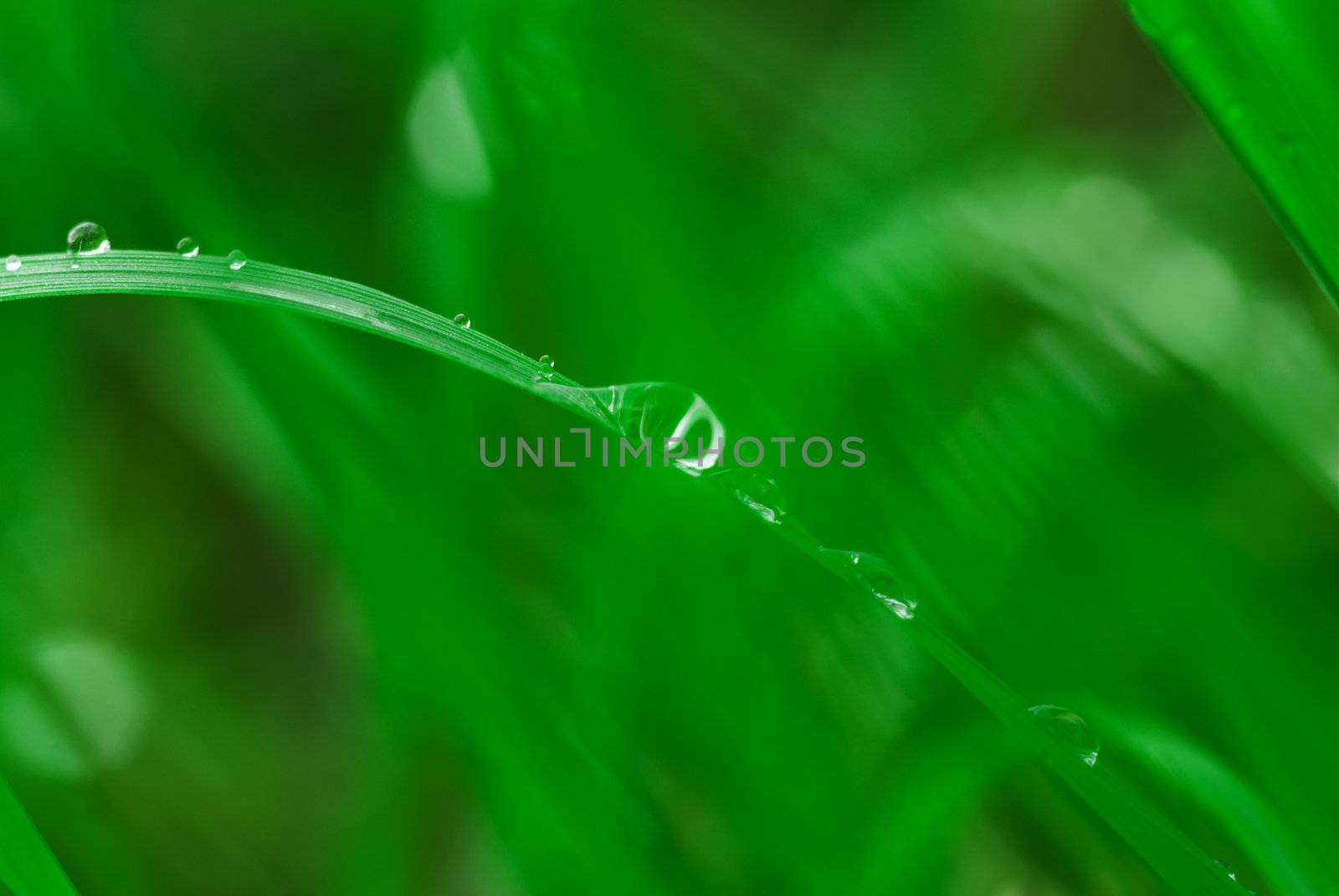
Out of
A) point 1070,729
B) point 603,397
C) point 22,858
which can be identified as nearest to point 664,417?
point 603,397

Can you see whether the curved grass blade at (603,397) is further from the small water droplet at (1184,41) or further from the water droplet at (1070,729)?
the small water droplet at (1184,41)

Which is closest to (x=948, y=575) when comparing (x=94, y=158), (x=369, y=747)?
(x=369, y=747)

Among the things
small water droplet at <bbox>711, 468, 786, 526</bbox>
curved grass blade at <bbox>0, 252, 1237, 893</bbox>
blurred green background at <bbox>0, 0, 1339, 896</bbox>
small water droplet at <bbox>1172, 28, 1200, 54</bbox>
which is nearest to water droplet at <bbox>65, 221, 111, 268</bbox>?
curved grass blade at <bbox>0, 252, 1237, 893</bbox>

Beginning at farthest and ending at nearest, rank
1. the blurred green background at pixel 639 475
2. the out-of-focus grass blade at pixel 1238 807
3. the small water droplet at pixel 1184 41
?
the blurred green background at pixel 639 475 → the out-of-focus grass blade at pixel 1238 807 → the small water droplet at pixel 1184 41

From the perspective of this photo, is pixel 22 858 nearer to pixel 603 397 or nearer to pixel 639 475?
pixel 603 397

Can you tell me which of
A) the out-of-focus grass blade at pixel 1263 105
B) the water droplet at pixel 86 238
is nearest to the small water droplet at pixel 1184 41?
the out-of-focus grass blade at pixel 1263 105

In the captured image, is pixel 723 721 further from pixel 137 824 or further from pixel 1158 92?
pixel 1158 92
